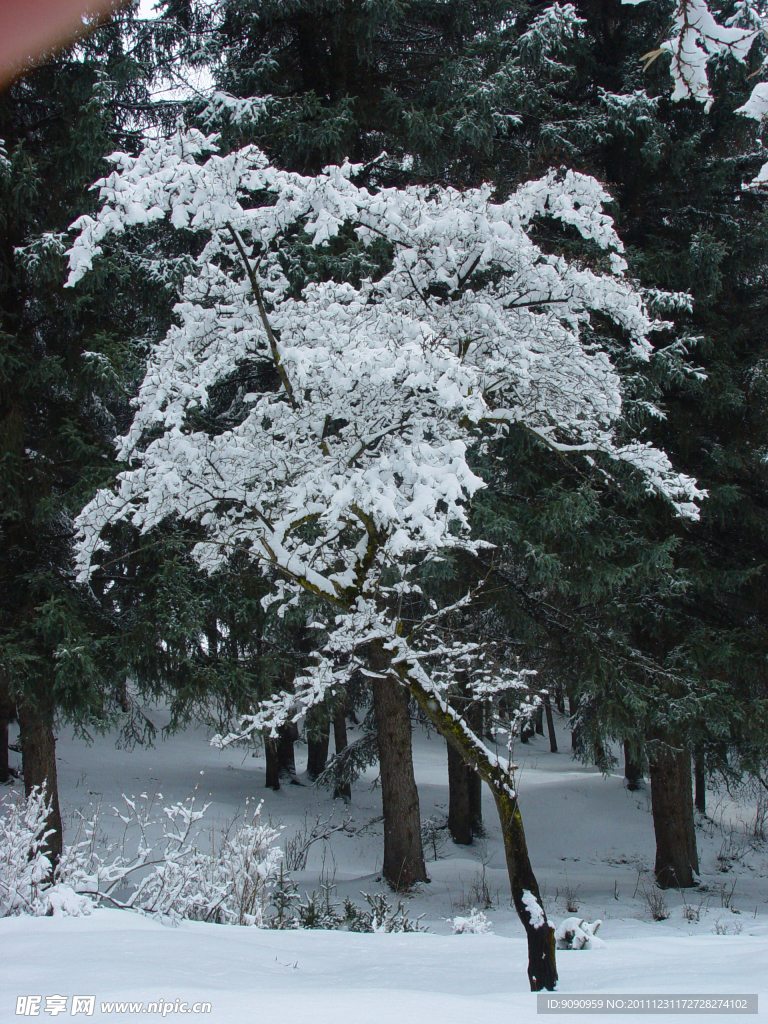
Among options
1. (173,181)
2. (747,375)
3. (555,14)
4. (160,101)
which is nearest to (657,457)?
(173,181)

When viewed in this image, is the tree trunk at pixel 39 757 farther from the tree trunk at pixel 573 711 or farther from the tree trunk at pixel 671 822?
the tree trunk at pixel 671 822

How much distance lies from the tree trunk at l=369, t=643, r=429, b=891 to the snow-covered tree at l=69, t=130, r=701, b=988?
414cm

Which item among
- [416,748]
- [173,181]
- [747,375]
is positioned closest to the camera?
[173,181]

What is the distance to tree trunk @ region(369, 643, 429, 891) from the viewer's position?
315 inches

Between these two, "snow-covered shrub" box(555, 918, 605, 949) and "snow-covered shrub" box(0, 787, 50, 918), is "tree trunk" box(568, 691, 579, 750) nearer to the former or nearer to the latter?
"snow-covered shrub" box(555, 918, 605, 949)

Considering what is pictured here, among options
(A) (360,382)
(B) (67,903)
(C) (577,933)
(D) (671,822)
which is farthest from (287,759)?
(A) (360,382)

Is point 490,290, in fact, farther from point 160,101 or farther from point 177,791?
point 177,791

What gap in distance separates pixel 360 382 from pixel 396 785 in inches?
230

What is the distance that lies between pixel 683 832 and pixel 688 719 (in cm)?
215

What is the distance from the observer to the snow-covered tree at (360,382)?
3.27 m

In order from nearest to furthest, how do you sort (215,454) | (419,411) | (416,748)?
(215,454) → (419,411) → (416,748)

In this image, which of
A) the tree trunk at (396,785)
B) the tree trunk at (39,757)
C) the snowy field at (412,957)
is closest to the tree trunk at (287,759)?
the snowy field at (412,957)

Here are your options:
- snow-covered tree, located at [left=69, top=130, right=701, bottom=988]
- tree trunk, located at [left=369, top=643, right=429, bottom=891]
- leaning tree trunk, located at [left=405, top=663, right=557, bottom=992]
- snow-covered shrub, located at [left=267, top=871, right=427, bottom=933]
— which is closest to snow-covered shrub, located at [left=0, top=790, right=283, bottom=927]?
snow-covered shrub, located at [left=267, top=871, right=427, bottom=933]

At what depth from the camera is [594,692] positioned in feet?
24.5
